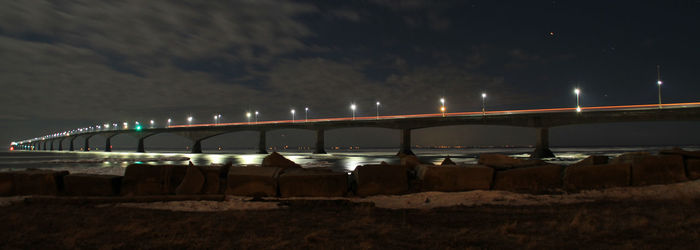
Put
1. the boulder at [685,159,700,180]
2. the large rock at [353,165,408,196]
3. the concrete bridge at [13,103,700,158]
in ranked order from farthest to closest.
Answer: the concrete bridge at [13,103,700,158]
the boulder at [685,159,700,180]
the large rock at [353,165,408,196]

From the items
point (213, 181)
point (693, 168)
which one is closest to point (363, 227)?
point (213, 181)

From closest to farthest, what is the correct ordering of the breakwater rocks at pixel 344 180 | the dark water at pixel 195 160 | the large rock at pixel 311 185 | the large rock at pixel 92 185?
the large rock at pixel 311 185
the breakwater rocks at pixel 344 180
the large rock at pixel 92 185
the dark water at pixel 195 160

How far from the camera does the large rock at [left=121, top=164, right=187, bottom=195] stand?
1011 centimetres

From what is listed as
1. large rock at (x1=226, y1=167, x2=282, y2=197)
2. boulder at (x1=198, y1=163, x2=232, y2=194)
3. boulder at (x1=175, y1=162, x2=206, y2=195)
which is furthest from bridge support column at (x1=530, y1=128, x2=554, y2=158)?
boulder at (x1=175, y1=162, x2=206, y2=195)

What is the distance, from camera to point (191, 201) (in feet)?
29.3

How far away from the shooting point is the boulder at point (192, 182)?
9.76m

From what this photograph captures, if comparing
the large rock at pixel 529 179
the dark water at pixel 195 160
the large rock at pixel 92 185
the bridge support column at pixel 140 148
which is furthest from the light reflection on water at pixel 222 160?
the bridge support column at pixel 140 148

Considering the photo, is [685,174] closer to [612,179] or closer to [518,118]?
[612,179]

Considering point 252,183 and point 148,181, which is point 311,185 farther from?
point 148,181

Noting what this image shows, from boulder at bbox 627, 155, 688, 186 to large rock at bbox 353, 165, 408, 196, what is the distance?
20.6 feet

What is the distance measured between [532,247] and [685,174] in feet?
30.1

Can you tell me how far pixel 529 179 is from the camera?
10.4 m

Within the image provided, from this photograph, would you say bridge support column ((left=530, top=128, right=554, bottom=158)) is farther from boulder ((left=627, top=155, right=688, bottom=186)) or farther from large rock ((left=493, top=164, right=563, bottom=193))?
large rock ((left=493, top=164, right=563, bottom=193))

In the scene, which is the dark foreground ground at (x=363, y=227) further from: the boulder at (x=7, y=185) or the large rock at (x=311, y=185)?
the boulder at (x=7, y=185)
